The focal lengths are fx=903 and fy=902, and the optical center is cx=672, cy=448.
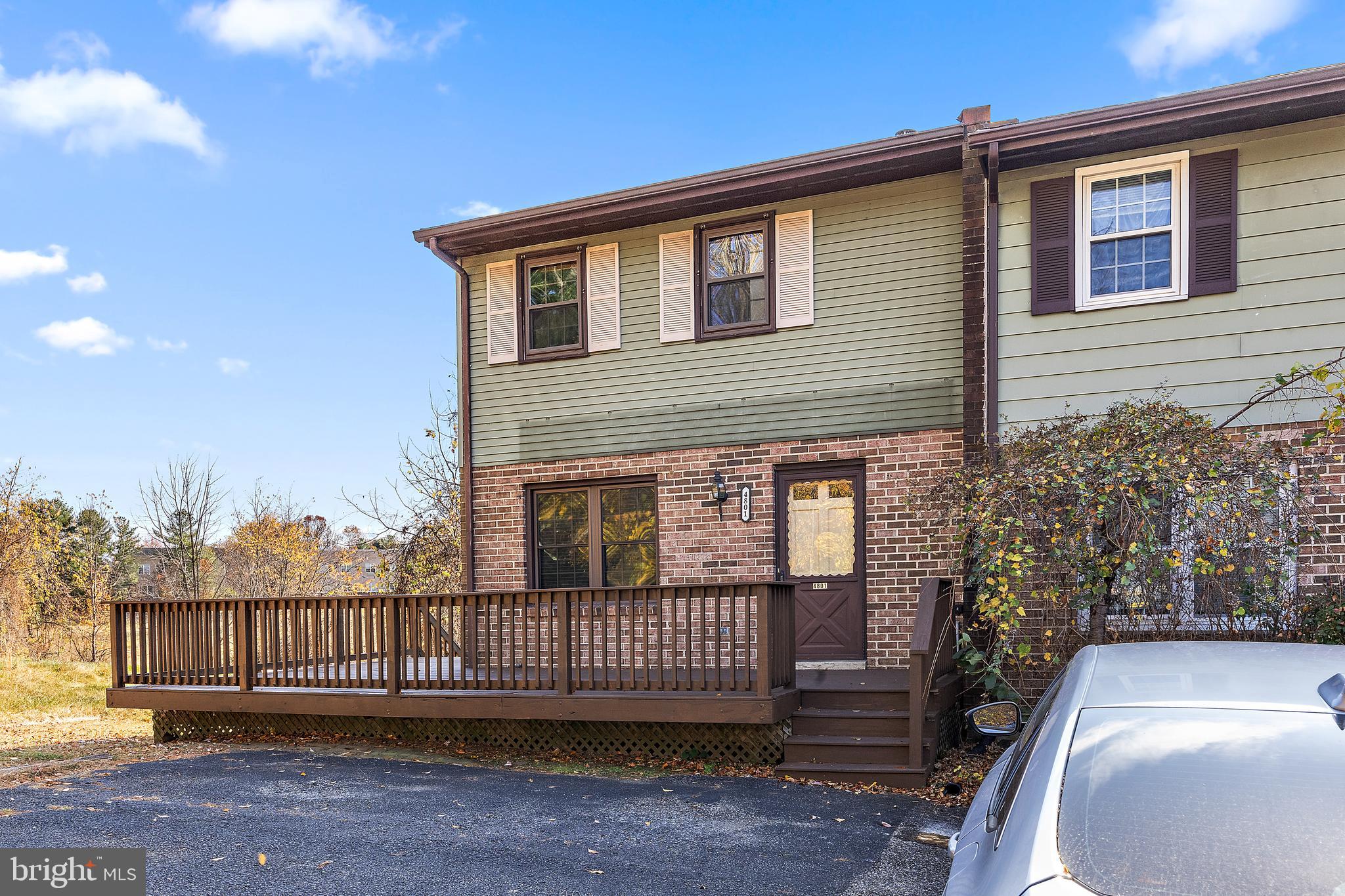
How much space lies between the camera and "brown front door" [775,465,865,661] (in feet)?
29.6

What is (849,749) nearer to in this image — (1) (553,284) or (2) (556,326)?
(2) (556,326)

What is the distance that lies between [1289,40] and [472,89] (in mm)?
17864

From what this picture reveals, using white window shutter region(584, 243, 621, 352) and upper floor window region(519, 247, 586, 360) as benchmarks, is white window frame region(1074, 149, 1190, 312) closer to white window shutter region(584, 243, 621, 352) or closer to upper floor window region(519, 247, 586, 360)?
white window shutter region(584, 243, 621, 352)

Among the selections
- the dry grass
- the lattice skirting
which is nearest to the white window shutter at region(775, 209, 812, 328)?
the lattice skirting

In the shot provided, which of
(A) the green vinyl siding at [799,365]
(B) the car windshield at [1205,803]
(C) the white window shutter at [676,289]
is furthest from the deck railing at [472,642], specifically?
(B) the car windshield at [1205,803]

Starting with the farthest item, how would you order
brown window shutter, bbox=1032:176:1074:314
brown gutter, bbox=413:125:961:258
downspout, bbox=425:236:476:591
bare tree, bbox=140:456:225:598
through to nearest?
bare tree, bbox=140:456:225:598
downspout, bbox=425:236:476:591
brown gutter, bbox=413:125:961:258
brown window shutter, bbox=1032:176:1074:314

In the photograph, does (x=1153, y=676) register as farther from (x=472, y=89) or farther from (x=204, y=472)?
(x=204, y=472)

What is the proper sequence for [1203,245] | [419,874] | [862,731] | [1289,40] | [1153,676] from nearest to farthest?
[1153,676], [419,874], [862,731], [1203,245], [1289,40]

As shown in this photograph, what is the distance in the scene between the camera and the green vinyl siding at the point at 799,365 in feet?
29.2

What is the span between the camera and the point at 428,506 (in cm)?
1728

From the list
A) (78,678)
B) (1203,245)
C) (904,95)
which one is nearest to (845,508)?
(1203,245)

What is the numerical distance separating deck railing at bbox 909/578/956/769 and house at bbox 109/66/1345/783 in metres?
0.03

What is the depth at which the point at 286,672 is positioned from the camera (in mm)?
8719

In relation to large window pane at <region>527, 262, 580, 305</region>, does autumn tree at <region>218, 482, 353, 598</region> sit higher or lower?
lower
